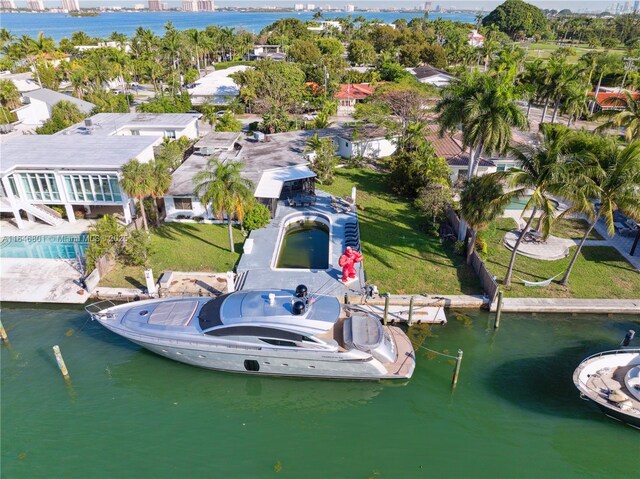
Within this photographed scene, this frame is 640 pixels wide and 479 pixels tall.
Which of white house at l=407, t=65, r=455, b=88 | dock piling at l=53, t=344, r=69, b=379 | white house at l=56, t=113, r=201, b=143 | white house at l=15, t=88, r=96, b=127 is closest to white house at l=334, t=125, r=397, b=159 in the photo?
white house at l=56, t=113, r=201, b=143

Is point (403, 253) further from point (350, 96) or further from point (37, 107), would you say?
point (37, 107)

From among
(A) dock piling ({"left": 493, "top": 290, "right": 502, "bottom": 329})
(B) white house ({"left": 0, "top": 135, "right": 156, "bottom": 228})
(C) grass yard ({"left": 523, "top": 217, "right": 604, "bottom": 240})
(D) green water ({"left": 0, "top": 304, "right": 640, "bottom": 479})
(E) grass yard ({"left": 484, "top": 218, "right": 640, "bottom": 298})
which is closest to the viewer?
(D) green water ({"left": 0, "top": 304, "right": 640, "bottom": 479})

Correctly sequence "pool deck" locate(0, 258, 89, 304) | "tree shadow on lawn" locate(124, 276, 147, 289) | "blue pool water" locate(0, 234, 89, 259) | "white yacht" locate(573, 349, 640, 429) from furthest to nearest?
"blue pool water" locate(0, 234, 89, 259)
"tree shadow on lawn" locate(124, 276, 147, 289)
"pool deck" locate(0, 258, 89, 304)
"white yacht" locate(573, 349, 640, 429)

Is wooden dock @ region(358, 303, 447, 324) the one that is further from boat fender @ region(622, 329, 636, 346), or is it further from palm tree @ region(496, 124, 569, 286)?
boat fender @ region(622, 329, 636, 346)

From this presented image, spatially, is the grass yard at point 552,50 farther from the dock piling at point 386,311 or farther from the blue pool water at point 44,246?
the blue pool water at point 44,246

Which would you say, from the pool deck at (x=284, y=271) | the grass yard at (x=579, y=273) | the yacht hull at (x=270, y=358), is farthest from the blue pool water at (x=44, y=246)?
the grass yard at (x=579, y=273)

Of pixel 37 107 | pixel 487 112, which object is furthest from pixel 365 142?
pixel 37 107

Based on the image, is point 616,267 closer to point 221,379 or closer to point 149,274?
point 221,379
